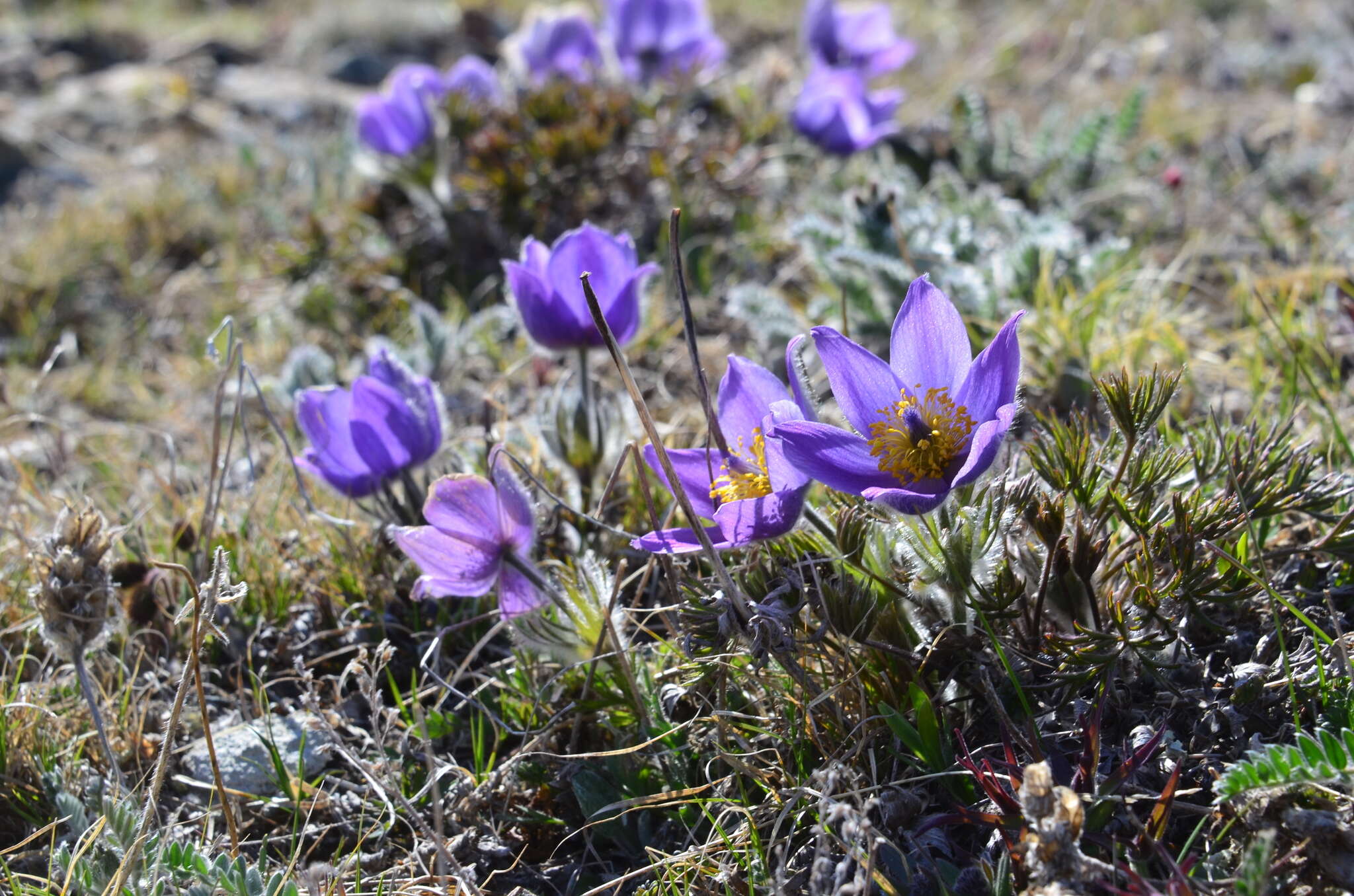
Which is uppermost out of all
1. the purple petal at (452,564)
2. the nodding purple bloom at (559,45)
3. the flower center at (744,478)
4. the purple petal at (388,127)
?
the nodding purple bloom at (559,45)

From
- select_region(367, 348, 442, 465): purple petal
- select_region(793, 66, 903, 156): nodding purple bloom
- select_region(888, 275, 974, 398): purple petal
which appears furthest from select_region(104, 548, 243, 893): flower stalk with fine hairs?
select_region(793, 66, 903, 156): nodding purple bloom

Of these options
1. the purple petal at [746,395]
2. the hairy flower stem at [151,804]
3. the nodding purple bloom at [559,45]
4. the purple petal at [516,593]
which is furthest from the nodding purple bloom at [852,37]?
the hairy flower stem at [151,804]

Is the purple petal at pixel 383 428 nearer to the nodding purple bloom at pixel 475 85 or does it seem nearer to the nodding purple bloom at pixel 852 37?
the nodding purple bloom at pixel 475 85

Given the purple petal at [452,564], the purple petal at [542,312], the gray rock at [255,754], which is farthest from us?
the purple petal at [542,312]

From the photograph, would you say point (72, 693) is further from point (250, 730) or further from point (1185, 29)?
point (1185, 29)

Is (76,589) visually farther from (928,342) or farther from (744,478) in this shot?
(928,342)

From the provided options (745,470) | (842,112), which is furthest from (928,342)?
(842,112)

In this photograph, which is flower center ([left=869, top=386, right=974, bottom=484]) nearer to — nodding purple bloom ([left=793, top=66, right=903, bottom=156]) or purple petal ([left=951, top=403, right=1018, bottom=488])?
purple petal ([left=951, top=403, right=1018, bottom=488])

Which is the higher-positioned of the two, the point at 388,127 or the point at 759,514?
the point at 388,127
